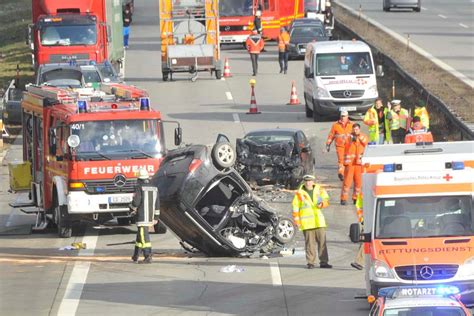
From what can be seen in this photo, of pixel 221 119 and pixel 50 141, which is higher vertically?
pixel 50 141

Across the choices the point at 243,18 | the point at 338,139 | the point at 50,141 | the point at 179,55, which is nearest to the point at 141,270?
the point at 50,141

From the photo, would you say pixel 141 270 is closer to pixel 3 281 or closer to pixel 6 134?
pixel 3 281

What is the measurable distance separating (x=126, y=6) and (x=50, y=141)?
42902 millimetres

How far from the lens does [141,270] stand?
22.8 m

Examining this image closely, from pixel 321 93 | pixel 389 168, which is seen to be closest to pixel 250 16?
pixel 321 93

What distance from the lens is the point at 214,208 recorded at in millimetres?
23562

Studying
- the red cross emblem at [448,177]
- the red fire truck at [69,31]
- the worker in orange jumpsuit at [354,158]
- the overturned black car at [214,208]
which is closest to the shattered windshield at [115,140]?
the overturned black car at [214,208]

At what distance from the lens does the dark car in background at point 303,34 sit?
5425cm

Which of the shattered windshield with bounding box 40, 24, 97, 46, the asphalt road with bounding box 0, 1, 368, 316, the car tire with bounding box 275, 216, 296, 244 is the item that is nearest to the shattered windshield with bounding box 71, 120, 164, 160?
the asphalt road with bounding box 0, 1, 368, 316

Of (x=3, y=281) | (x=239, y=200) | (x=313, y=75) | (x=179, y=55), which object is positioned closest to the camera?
(x=3, y=281)

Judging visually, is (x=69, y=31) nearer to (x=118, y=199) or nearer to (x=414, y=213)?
(x=118, y=199)

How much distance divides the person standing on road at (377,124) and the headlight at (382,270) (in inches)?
549

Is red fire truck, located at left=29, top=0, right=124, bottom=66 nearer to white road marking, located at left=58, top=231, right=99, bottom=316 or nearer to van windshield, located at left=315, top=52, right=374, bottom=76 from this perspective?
van windshield, located at left=315, top=52, right=374, bottom=76

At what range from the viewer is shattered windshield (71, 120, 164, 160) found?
25578mm
